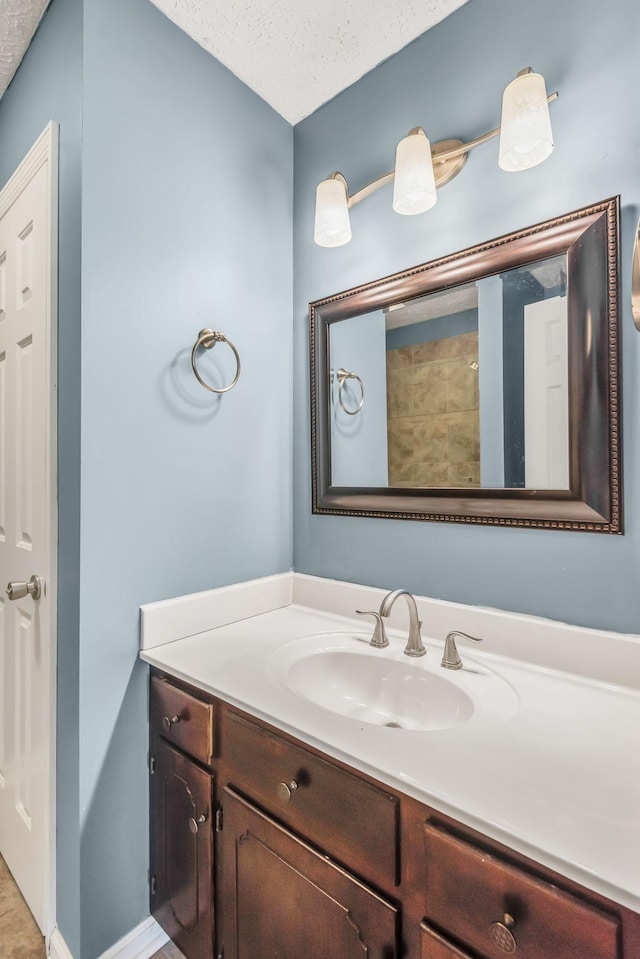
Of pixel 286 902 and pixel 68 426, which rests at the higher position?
pixel 68 426

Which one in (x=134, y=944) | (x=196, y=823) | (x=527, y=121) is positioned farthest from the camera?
(x=134, y=944)

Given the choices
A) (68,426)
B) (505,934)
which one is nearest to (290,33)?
(68,426)

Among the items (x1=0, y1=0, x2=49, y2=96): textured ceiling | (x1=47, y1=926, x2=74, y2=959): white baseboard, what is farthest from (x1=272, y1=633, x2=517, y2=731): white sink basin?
(x1=0, y1=0, x2=49, y2=96): textured ceiling

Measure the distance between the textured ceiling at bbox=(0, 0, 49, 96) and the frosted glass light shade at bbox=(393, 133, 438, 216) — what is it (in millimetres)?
1057

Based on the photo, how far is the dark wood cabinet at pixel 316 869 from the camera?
1.90ft

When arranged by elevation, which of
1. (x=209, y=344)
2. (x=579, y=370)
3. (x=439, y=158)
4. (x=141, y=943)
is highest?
(x=439, y=158)

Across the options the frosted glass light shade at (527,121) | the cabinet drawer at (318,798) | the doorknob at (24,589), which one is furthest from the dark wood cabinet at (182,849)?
the frosted glass light shade at (527,121)

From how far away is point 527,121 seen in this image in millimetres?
960

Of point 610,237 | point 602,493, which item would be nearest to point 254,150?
point 610,237

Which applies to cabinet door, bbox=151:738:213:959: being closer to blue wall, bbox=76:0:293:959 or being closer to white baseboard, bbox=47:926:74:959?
blue wall, bbox=76:0:293:959

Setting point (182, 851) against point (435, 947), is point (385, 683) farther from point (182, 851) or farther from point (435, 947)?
point (182, 851)

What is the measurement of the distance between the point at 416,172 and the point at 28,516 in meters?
1.38

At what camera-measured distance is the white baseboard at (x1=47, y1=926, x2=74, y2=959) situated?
45.0 inches

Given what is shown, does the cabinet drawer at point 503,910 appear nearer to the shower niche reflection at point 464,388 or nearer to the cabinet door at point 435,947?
the cabinet door at point 435,947
